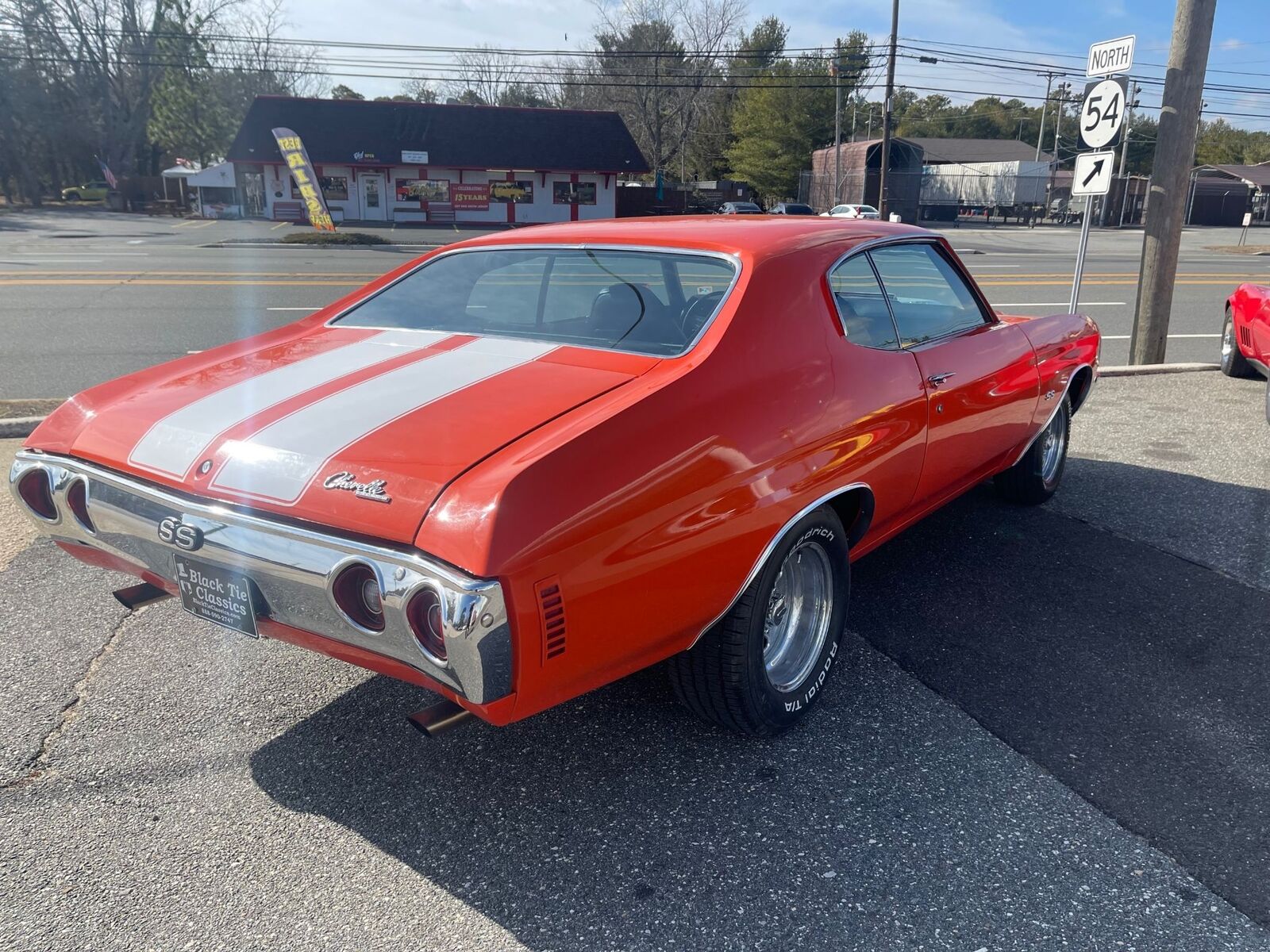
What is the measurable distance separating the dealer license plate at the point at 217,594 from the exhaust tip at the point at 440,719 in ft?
1.62

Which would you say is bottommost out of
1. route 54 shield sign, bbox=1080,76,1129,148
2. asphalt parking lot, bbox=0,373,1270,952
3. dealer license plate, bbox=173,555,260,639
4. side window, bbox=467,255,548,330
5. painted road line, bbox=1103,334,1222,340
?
asphalt parking lot, bbox=0,373,1270,952

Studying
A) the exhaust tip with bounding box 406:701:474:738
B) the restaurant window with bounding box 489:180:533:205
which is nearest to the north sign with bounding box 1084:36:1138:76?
the exhaust tip with bounding box 406:701:474:738

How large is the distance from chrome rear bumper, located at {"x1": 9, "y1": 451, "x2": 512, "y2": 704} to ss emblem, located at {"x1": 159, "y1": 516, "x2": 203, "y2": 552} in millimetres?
13

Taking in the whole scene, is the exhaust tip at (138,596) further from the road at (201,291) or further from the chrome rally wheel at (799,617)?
the road at (201,291)

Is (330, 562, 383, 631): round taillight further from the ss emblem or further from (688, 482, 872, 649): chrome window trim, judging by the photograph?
(688, 482, 872, 649): chrome window trim

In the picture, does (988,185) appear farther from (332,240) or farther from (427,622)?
(427,622)

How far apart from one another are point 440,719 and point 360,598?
0.35m

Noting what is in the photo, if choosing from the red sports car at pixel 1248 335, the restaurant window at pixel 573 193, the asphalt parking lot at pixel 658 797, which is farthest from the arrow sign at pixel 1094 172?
the restaurant window at pixel 573 193

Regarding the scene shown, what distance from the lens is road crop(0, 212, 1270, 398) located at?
9.16 metres

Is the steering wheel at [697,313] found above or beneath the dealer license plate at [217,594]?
above

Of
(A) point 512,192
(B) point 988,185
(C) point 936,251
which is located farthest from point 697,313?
(B) point 988,185

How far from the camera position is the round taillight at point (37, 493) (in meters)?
2.72

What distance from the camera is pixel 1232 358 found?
8375 millimetres

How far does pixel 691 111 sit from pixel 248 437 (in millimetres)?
62234
